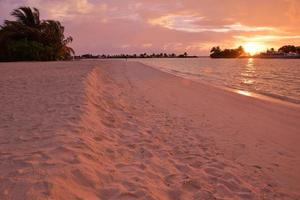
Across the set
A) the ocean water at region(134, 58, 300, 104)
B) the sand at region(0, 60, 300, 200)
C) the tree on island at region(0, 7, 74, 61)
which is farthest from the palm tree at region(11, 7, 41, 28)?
the sand at region(0, 60, 300, 200)

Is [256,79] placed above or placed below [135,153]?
below

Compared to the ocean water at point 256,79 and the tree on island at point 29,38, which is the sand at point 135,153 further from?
the tree on island at point 29,38

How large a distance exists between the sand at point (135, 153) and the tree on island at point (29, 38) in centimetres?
3090

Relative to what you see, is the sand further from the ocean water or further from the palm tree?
the palm tree

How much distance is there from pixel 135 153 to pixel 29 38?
3719 cm

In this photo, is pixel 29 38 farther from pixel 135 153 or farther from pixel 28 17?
pixel 135 153

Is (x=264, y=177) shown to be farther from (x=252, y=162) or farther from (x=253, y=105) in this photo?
(x=253, y=105)

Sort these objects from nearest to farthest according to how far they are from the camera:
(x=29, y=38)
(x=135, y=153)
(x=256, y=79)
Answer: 1. (x=135, y=153)
2. (x=256, y=79)
3. (x=29, y=38)

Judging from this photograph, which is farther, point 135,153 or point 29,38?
point 29,38

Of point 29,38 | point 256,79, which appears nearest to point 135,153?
point 256,79

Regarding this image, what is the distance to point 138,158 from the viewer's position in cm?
462

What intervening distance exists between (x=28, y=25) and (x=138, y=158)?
1549 inches

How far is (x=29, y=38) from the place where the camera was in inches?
1460

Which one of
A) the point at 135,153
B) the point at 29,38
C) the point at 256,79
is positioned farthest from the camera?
the point at 29,38
